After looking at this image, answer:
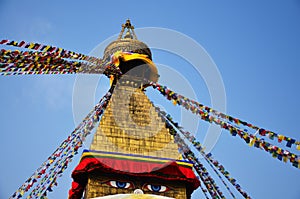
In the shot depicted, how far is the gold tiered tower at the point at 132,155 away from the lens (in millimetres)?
9438

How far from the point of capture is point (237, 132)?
352 inches

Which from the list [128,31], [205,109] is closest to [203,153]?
[205,109]

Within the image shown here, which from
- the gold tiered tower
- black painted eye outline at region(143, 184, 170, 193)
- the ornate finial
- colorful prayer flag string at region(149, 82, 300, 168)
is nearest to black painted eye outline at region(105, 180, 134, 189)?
the gold tiered tower

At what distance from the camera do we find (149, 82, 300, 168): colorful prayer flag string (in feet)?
26.4

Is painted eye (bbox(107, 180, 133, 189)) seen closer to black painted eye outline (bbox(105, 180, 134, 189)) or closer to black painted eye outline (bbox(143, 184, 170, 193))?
black painted eye outline (bbox(105, 180, 134, 189))

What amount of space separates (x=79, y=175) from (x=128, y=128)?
177 cm

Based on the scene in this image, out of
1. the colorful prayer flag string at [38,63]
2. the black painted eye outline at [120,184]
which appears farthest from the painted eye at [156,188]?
the colorful prayer flag string at [38,63]

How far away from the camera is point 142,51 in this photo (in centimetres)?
1305

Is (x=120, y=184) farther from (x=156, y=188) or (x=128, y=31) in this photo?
(x=128, y=31)

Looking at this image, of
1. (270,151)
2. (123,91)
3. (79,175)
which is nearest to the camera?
(270,151)

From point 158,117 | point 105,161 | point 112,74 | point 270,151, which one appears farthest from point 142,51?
point 270,151

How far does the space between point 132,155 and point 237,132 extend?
2.50m

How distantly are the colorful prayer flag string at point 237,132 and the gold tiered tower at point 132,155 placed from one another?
79 centimetres

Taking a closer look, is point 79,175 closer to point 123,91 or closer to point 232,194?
point 123,91
